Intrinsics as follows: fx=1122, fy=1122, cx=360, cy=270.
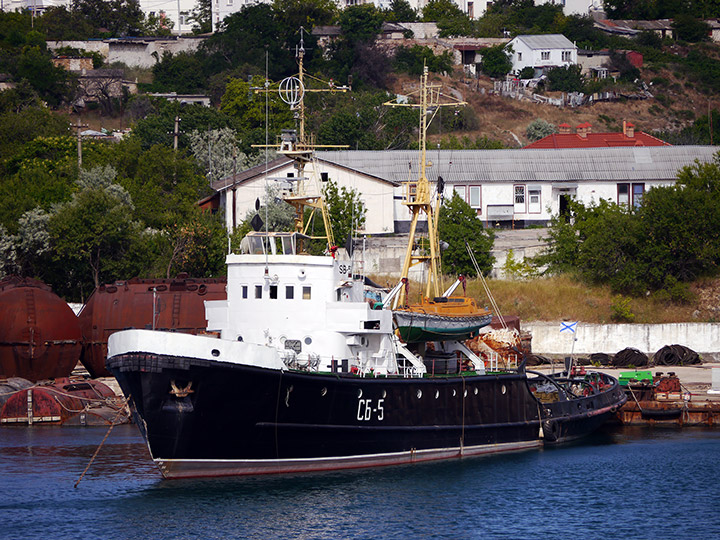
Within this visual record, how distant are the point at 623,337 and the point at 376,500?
1285 inches

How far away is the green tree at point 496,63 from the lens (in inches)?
5305

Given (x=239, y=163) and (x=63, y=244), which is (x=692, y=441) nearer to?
(x=63, y=244)

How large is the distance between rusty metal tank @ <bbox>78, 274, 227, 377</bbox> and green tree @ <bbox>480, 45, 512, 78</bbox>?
87.1 meters

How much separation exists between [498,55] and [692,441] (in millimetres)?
96485

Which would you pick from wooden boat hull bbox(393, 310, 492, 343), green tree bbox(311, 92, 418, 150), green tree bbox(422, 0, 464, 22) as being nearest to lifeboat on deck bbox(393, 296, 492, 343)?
wooden boat hull bbox(393, 310, 492, 343)

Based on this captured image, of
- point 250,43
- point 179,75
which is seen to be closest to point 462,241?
point 250,43

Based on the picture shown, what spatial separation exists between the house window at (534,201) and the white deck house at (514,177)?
0.07 metres

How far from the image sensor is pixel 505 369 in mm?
43062

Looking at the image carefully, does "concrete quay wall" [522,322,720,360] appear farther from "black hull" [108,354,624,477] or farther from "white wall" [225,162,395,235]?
"black hull" [108,354,624,477]

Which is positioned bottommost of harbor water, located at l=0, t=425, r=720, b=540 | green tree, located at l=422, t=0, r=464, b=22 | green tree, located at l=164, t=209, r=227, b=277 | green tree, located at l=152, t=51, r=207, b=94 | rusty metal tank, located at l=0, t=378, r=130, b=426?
harbor water, located at l=0, t=425, r=720, b=540

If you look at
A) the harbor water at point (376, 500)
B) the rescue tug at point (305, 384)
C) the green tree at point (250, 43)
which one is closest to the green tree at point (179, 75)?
the green tree at point (250, 43)

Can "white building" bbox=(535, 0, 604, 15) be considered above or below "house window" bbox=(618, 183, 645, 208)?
above

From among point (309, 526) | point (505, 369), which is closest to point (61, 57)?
point (505, 369)

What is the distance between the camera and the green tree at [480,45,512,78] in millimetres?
134750
